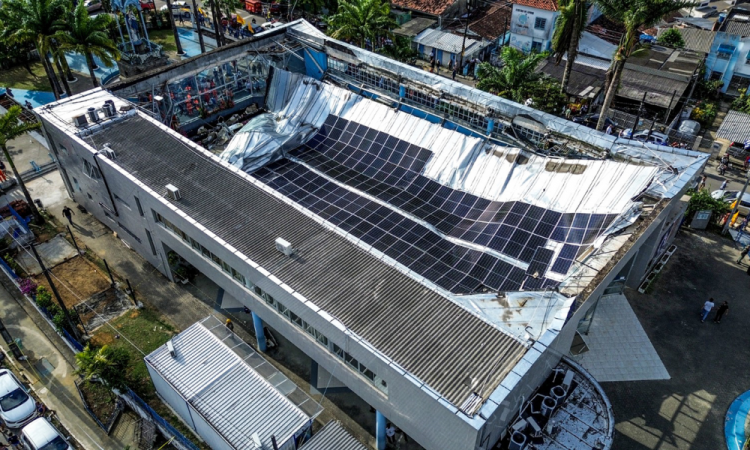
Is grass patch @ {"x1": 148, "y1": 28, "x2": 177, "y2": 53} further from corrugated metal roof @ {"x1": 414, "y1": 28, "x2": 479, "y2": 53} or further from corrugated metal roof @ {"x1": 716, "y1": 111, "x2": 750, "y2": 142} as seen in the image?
corrugated metal roof @ {"x1": 716, "y1": 111, "x2": 750, "y2": 142}

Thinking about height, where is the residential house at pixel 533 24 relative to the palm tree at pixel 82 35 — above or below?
below

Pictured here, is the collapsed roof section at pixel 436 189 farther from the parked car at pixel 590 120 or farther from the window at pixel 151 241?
the parked car at pixel 590 120

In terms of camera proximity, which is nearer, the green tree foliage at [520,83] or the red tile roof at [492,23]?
the green tree foliage at [520,83]

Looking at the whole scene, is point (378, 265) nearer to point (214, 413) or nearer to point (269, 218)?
point (269, 218)

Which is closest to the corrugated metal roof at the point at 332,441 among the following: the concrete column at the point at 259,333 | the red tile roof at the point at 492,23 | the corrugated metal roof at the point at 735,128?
the concrete column at the point at 259,333

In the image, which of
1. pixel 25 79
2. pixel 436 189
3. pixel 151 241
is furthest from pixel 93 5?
pixel 436 189

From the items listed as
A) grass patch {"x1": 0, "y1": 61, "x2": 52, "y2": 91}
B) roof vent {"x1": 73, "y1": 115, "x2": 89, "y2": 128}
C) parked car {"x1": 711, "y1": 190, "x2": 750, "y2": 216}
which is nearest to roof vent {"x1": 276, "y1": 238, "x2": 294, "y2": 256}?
roof vent {"x1": 73, "y1": 115, "x2": 89, "y2": 128}

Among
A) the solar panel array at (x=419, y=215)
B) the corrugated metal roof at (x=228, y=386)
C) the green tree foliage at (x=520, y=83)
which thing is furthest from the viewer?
the green tree foliage at (x=520, y=83)
